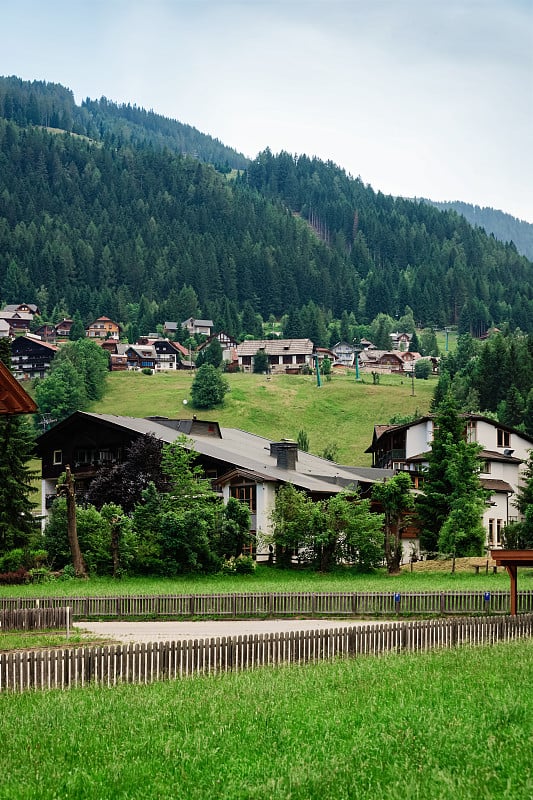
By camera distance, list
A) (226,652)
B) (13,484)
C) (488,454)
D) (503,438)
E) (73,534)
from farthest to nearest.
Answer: (503,438) → (488,454) → (13,484) → (73,534) → (226,652)

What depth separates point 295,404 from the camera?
556 ft

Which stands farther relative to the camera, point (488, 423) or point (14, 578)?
point (488, 423)

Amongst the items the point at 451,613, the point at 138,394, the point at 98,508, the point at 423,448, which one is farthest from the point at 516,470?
the point at 138,394

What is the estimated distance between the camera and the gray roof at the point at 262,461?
241 feet

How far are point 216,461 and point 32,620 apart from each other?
125 feet

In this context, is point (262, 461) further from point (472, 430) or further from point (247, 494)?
point (472, 430)

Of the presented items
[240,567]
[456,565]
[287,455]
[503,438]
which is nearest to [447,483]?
[456,565]

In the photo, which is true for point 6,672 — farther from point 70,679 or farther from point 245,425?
point 245,425

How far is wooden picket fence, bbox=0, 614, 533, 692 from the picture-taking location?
21.0m

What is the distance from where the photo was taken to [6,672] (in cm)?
2088

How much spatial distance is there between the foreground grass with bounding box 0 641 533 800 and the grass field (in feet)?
383

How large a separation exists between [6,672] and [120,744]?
5.50m

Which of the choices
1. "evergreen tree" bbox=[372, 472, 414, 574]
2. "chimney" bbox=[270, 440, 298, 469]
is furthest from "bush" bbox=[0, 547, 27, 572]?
"chimney" bbox=[270, 440, 298, 469]

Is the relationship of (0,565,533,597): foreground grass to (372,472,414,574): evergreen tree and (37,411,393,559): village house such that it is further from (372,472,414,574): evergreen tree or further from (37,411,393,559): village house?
(37,411,393,559): village house
